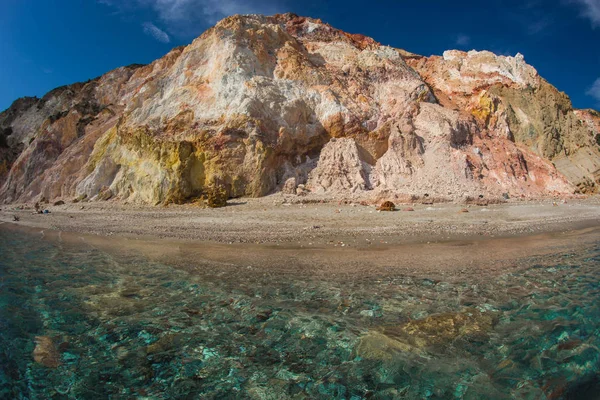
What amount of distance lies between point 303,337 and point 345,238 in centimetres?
572

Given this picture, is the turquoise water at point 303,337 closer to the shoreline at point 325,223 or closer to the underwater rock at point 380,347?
the underwater rock at point 380,347

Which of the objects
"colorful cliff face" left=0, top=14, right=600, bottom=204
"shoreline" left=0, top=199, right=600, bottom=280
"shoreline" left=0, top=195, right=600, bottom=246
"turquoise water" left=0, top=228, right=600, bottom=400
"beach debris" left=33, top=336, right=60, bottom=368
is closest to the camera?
"turquoise water" left=0, top=228, right=600, bottom=400

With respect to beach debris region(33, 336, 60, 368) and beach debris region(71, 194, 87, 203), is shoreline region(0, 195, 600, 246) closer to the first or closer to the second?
beach debris region(33, 336, 60, 368)

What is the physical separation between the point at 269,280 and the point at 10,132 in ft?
170

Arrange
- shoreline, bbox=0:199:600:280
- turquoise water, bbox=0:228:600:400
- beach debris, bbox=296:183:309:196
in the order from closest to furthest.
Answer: turquoise water, bbox=0:228:600:400
shoreline, bbox=0:199:600:280
beach debris, bbox=296:183:309:196

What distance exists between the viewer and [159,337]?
3445 mm

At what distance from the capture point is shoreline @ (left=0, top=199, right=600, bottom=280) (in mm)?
6141

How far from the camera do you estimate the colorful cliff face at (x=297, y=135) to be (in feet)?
63.8

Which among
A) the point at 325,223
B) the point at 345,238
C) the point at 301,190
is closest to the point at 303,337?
the point at 345,238

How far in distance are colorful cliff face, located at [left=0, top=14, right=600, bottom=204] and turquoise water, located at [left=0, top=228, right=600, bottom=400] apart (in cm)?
1406

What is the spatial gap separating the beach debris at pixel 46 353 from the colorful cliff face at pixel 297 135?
15.4 m

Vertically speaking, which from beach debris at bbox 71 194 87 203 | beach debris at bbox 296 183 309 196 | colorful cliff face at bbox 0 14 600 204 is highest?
colorful cliff face at bbox 0 14 600 204

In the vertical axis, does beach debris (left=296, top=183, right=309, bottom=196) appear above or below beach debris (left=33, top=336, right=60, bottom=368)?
above

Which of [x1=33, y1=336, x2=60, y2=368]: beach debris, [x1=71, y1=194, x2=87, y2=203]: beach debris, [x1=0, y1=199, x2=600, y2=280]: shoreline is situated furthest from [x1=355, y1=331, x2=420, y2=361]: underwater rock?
[x1=71, y1=194, x2=87, y2=203]: beach debris
